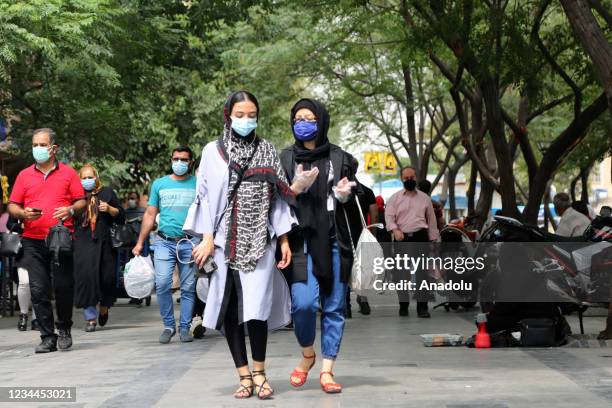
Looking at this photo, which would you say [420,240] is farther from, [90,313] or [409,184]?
[90,313]

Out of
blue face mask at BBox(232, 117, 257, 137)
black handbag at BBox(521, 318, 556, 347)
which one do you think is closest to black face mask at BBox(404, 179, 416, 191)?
black handbag at BBox(521, 318, 556, 347)

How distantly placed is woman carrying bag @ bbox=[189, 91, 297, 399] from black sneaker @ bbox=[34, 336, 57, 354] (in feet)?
13.5

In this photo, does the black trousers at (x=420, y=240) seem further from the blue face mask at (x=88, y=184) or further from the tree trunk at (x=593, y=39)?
the tree trunk at (x=593, y=39)

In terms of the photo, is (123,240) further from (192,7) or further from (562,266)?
(192,7)

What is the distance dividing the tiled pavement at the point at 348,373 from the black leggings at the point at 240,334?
0.96 ft

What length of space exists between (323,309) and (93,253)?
6.88m

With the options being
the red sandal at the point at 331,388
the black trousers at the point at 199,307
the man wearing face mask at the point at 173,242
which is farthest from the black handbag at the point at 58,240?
the red sandal at the point at 331,388

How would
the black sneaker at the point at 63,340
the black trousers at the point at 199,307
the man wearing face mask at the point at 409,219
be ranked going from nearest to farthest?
the black sneaker at the point at 63,340, the black trousers at the point at 199,307, the man wearing face mask at the point at 409,219

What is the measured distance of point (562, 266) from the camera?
1270cm

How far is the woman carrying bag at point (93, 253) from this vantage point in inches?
582

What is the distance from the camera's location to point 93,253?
15039 mm

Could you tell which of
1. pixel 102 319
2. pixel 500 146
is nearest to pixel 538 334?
pixel 102 319

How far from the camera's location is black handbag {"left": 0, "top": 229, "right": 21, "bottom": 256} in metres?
14.6

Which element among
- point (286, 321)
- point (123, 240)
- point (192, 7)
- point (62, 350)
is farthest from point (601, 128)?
point (286, 321)
